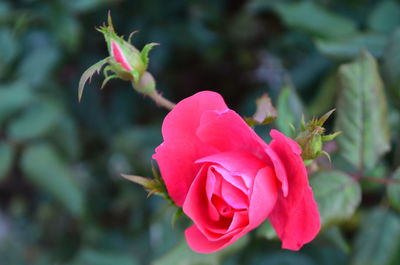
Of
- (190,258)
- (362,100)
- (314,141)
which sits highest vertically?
(314,141)

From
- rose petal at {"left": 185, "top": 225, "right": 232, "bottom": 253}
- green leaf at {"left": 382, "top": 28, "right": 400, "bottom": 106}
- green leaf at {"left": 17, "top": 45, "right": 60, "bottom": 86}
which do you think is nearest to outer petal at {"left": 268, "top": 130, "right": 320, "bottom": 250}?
rose petal at {"left": 185, "top": 225, "right": 232, "bottom": 253}

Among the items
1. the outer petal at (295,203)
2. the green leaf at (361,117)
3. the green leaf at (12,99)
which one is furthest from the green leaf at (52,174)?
the outer petal at (295,203)

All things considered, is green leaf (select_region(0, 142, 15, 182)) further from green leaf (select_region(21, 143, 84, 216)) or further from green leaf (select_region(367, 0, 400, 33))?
green leaf (select_region(367, 0, 400, 33))

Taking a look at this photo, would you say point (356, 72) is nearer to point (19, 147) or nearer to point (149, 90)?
point (149, 90)

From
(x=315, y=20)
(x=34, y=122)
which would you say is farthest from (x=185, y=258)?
(x=34, y=122)

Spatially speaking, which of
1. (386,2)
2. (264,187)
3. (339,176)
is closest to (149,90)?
(264,187)

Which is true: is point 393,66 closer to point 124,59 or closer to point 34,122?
point 124,59

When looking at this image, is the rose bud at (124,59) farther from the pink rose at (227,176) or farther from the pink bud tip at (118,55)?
the pink rose at (227,176)
